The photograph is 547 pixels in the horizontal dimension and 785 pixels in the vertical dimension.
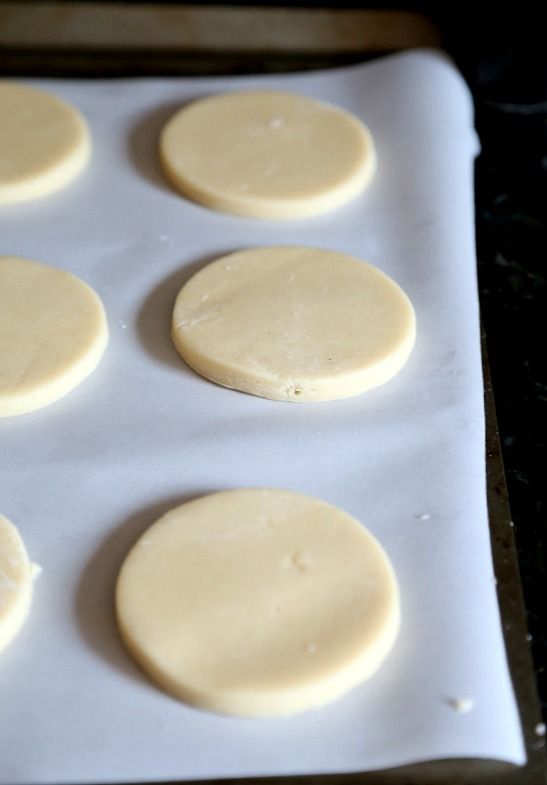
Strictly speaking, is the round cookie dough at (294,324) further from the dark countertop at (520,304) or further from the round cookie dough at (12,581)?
the round cookie dough at (12,581)

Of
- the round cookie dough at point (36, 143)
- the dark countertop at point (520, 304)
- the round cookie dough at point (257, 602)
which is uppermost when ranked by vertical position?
the round cookie dough at point (36, 143)

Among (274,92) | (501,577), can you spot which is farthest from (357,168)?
(501,577)

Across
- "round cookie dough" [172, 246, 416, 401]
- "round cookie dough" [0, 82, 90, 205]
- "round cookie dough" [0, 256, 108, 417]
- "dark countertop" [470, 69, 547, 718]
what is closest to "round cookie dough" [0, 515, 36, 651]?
"round cookie dough" [0, 256, 108, 417]

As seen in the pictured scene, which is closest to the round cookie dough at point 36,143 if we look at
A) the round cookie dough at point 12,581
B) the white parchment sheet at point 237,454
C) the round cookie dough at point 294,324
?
the white parchment sheet at point 237,454

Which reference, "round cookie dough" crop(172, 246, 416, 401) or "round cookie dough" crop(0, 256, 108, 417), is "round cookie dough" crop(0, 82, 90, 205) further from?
"round cookie dough" crop(172, 246, 416, 401)

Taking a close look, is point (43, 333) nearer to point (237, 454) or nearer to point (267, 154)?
point (237, 454)

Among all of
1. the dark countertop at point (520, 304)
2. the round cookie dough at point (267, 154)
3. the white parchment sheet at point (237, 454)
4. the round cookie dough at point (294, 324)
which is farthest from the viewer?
the round cookie dough at point (267, 154)
